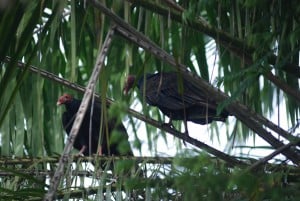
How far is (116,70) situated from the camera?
453cm

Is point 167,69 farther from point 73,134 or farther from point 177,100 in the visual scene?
point 73,134

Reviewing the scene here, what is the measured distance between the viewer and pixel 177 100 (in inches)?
184

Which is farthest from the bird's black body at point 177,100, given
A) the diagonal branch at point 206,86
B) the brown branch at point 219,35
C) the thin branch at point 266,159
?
the thin branch at point 266,159

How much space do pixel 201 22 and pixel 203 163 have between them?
1.28 meters

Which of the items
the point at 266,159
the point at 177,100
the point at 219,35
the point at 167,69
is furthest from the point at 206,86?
the point at 167,69

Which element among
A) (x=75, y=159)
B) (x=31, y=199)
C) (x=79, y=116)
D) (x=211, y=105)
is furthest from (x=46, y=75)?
(x=79, y=116)

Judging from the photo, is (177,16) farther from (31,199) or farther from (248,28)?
(31,199)

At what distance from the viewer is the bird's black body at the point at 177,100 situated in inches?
164

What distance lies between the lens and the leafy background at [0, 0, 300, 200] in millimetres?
2074

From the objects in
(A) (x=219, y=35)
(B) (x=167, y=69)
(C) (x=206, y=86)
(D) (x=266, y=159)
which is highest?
(B) (x=167, y=69)

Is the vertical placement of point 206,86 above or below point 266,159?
above

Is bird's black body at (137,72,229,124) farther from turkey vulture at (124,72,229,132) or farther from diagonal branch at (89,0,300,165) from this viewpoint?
diagonal branch at (89,0,300,165)

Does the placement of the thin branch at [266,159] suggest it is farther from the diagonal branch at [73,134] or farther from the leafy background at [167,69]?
the diagonal branch at [73,134]

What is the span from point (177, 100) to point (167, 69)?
0.34 m
